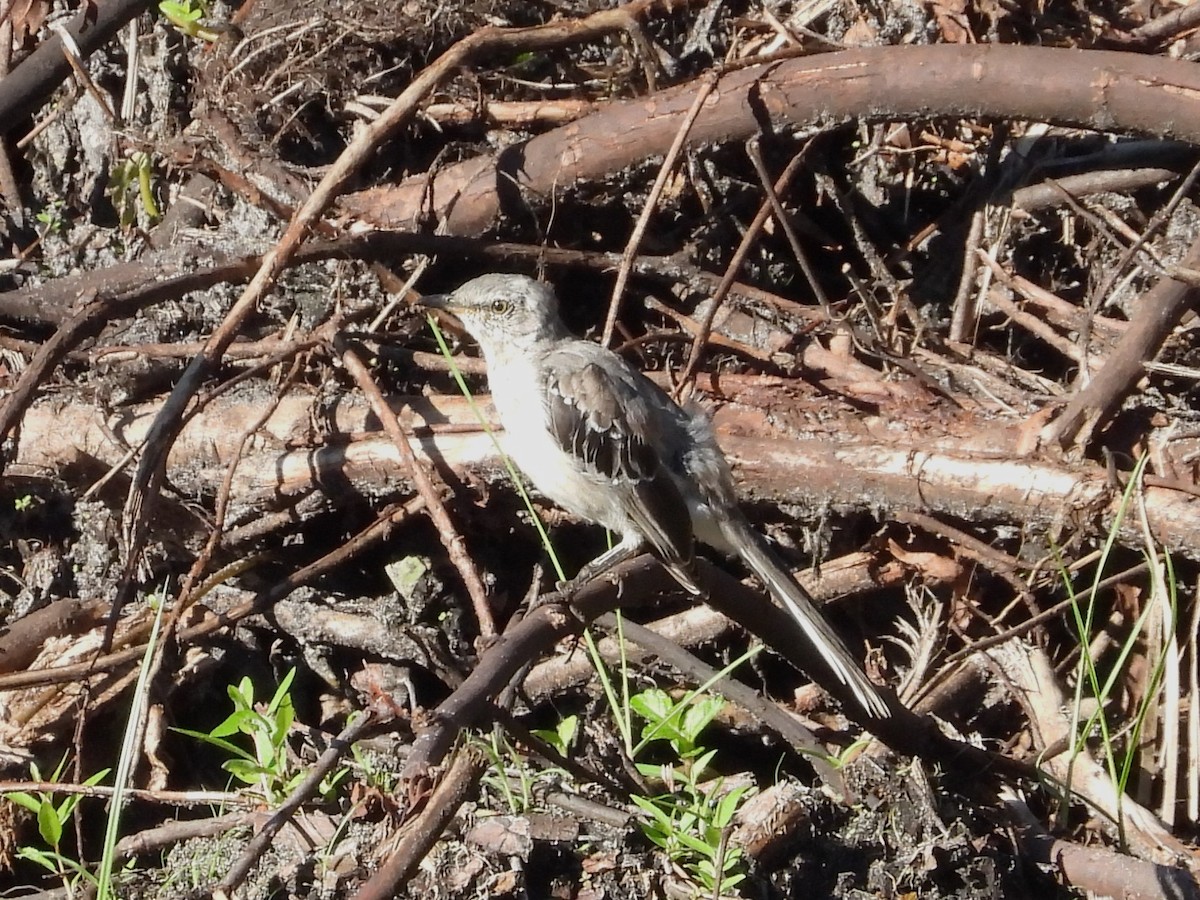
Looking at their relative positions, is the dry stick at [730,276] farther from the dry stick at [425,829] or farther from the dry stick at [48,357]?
the dry stick at [425,829]

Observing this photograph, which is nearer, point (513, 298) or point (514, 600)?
point (513, 298)

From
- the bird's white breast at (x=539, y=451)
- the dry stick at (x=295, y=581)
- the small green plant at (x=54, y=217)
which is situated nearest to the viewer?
the bird's white breast at (x=539, y=451)

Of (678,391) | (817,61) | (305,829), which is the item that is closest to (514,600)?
(678,391)

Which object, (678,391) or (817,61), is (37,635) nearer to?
(678,391)

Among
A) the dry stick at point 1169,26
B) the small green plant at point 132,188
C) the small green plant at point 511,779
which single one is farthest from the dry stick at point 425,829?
the dry stick at point 1169,26

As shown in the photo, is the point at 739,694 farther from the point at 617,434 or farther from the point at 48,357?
the point at 48,357

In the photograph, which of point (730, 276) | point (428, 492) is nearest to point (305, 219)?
point (428, 492)

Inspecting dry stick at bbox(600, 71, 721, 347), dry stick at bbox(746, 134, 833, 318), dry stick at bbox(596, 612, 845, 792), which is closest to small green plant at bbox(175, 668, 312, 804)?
dry stick at bbox(596, 612, 845, 792)
